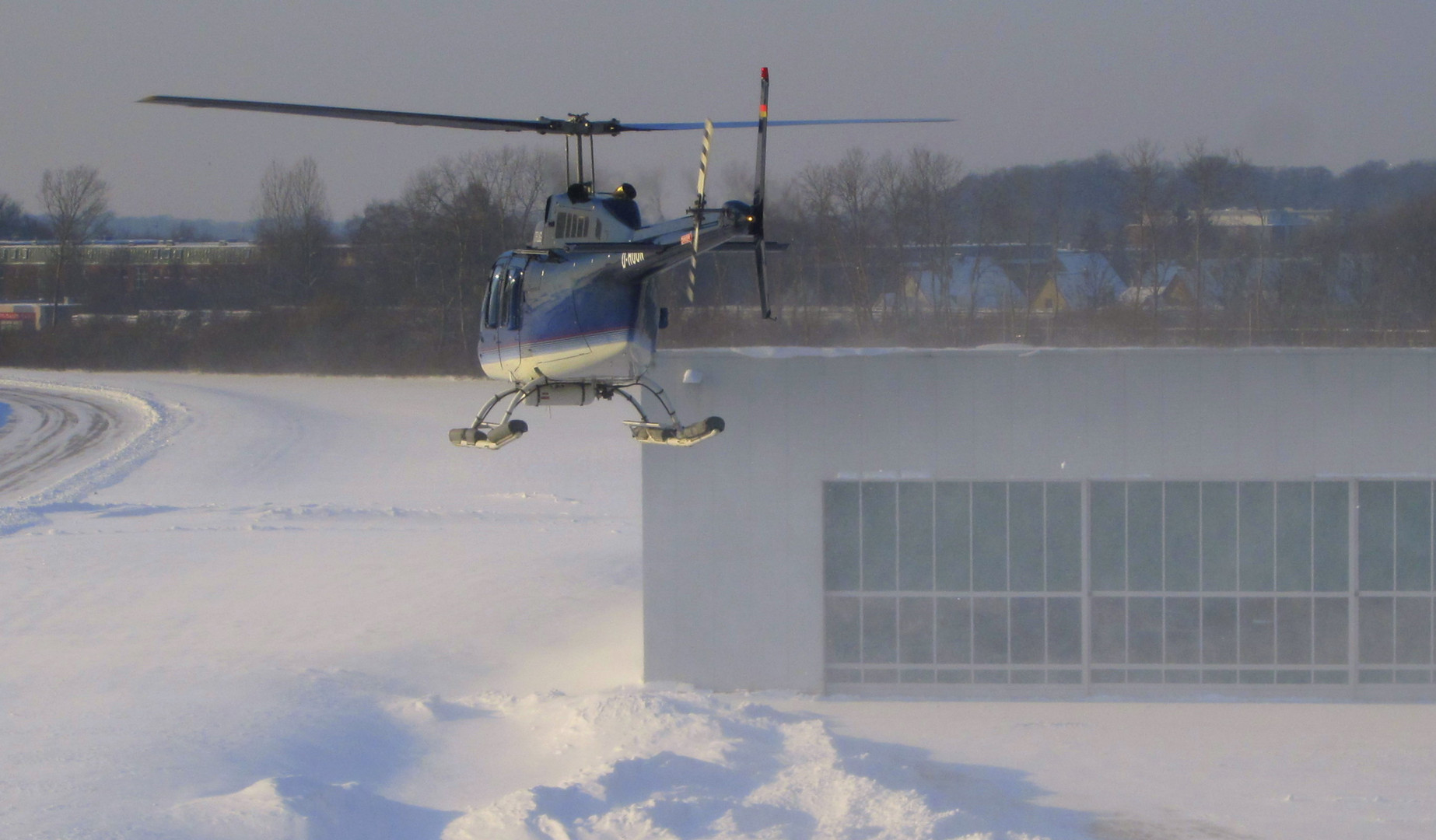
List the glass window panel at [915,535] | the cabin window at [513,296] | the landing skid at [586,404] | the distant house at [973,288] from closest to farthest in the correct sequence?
the landing skid at [586,404], the cabin window at [513,296], the glass window panel at [915,535], the distant house at [973,288]

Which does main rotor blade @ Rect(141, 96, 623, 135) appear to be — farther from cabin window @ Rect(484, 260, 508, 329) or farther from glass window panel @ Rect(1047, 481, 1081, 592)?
glass window panel @ Rect(1047, 481, 1081, 592)

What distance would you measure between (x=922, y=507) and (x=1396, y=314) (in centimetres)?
2105

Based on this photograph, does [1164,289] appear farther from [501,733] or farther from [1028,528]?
[501,733]

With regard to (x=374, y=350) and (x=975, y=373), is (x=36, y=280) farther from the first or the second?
(x=975, y=373)

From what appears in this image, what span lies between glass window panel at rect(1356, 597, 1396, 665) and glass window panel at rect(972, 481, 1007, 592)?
3596mm

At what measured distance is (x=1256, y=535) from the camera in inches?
488

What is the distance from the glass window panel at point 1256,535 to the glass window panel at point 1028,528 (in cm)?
200

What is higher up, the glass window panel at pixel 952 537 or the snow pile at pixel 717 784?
the glass window panel at pixel 952 537

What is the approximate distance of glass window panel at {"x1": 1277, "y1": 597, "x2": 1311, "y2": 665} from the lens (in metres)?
12.4

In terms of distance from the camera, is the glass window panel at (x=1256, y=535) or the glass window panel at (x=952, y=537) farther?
the glass window panel at (x=952, y=537)

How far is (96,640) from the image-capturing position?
1503cm

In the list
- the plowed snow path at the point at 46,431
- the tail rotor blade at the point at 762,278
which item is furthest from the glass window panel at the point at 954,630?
the plowed snow path at the point at 46,431

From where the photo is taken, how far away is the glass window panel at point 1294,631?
40.6 feet

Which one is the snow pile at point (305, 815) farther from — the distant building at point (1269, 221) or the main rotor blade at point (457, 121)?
the distant building at point (1269, 221)
